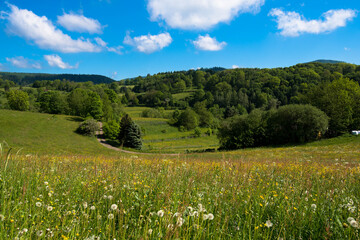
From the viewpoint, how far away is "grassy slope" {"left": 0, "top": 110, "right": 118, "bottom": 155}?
44719 mm

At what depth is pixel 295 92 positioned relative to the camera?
5453 inches

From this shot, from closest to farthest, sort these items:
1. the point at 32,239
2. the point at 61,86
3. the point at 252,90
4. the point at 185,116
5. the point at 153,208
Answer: the point at 32,239 < the point at 153,208 < the point at 185,116 < the point at 252,90 < the point at 61,86

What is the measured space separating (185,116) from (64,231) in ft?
333

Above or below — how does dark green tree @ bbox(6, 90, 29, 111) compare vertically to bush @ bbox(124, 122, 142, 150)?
above

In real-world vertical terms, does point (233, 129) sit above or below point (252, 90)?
below

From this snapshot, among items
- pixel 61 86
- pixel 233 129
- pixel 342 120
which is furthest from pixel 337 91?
pixel 61 86

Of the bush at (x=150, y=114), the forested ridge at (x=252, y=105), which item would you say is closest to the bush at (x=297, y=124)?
the forested ridge at (x=252, y=105)

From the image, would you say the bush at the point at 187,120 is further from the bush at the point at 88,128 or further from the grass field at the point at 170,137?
the bush at the point at 88,128

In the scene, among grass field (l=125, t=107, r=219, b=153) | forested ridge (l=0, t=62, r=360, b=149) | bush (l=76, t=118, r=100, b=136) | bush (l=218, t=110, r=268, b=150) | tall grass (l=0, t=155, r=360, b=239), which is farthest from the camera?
grass field (l=125, t=107, r=219, b=153)

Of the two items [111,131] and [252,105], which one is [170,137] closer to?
[111,131]

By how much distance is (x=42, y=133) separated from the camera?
52625mm

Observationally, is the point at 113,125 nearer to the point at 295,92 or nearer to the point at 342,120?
the point at 342,120

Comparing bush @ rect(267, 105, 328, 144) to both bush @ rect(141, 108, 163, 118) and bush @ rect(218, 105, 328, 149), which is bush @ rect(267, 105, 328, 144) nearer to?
bush @ rect(218, 105, 328, 149)

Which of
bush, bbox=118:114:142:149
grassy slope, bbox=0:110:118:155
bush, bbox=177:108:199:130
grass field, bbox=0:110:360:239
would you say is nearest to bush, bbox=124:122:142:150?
bush, bbox=118:114:142:149
